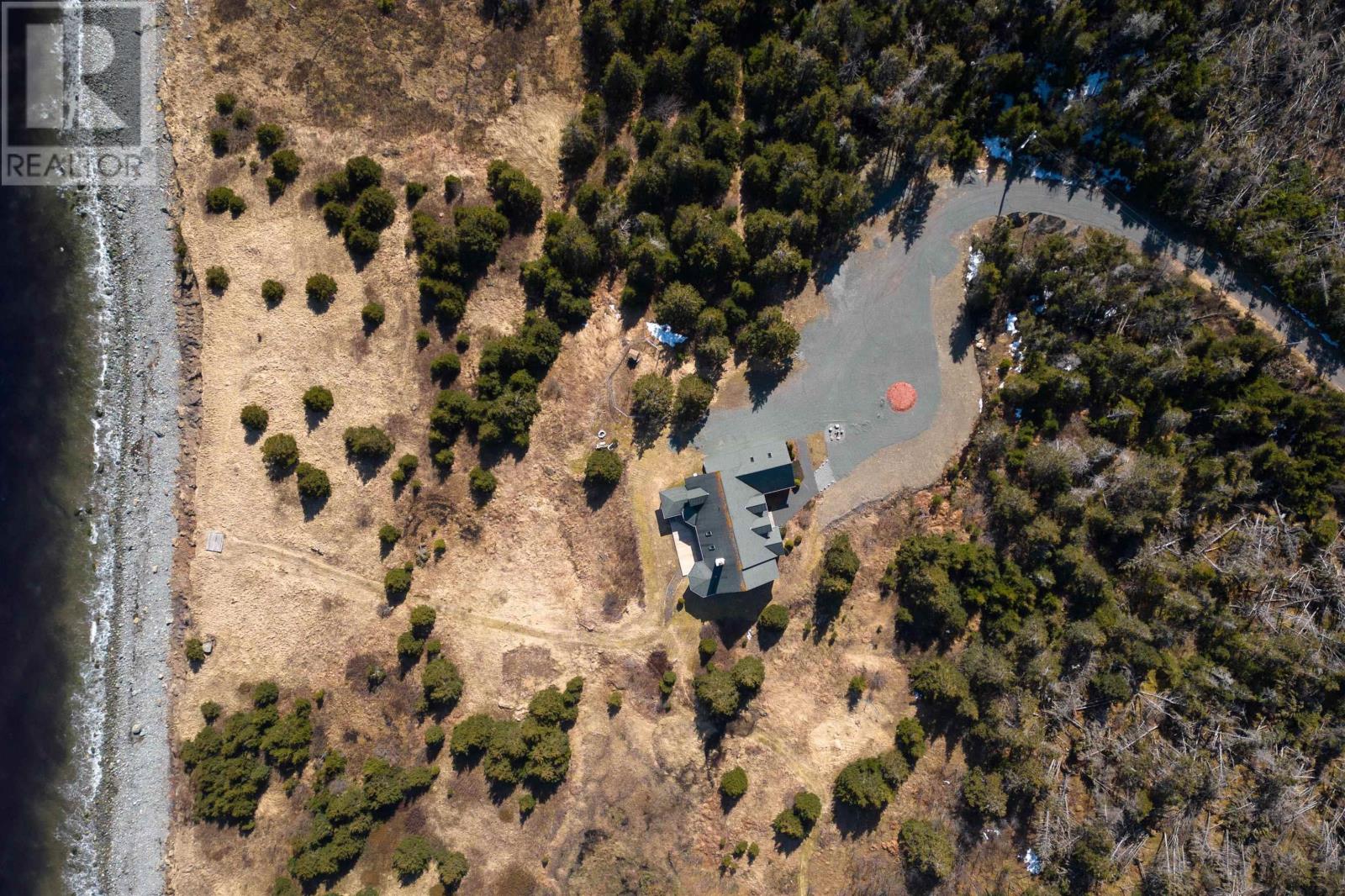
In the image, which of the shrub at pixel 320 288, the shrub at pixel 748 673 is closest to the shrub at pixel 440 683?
the shrub at pixel 748 673

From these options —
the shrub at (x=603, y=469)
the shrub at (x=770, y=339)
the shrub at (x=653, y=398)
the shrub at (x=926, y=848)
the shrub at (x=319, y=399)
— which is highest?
the shrub at (x=319, y=399)

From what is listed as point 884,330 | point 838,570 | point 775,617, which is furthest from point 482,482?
point 884,330

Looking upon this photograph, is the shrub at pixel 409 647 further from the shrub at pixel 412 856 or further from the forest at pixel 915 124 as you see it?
the forest at pixel 915 124

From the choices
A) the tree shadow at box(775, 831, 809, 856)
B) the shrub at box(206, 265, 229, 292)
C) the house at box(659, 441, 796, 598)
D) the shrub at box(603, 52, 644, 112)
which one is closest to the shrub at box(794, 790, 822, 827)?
the tree shadow at box(775, 831, 809, 856)

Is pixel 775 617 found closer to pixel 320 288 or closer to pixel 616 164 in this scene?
pixel 616 164

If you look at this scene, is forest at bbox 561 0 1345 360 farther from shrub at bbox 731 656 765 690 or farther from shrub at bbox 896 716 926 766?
shrub at bbox 896 716 926 766
